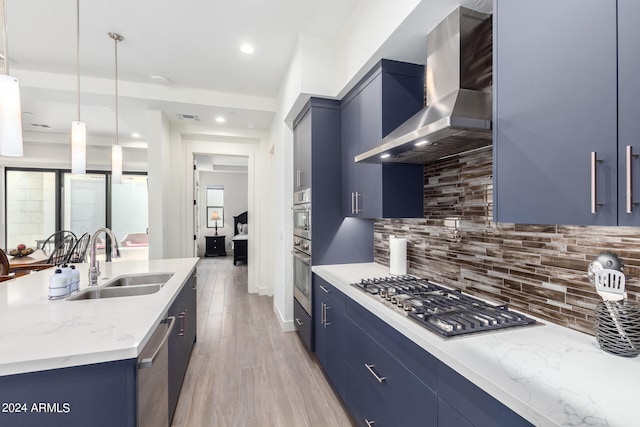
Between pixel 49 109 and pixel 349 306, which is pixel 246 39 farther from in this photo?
pixel 49 109

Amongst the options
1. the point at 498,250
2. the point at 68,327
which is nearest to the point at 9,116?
the point at 68,327

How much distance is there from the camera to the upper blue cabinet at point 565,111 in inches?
31.7

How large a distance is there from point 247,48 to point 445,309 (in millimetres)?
2829

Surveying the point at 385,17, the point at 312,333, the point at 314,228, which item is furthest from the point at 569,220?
the point at 312,333

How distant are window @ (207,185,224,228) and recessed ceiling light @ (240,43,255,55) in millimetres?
6738

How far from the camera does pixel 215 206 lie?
9.12 m

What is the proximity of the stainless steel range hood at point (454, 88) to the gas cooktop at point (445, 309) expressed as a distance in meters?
0.81

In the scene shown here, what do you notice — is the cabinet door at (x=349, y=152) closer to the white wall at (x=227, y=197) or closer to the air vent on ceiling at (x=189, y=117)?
the air vent on ceiling at (x=189, y=117)

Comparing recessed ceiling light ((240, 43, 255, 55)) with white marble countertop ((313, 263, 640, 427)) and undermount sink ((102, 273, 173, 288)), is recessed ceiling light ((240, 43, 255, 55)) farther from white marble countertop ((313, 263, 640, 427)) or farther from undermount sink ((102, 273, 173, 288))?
white marble countertop ((313, 263, 640, 427))

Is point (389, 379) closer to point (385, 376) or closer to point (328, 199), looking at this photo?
point (385, 376)

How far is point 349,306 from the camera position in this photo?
1.91 m

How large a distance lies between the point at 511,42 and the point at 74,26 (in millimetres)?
3275

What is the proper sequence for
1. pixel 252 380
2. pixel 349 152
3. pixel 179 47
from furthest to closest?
pixel 179 47 → pixel 349 152 → pixel 252 380

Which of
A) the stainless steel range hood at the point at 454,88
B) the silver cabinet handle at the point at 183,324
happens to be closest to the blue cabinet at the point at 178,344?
the silver cabinet handle at the point at 183,324
